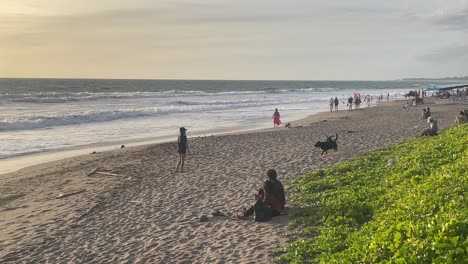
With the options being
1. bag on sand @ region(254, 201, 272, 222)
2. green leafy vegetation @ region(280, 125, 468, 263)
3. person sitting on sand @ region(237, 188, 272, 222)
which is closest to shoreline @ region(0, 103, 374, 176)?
person sitting on sand @ region(237, 188, 272, 222)

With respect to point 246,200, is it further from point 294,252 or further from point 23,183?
point 23,183

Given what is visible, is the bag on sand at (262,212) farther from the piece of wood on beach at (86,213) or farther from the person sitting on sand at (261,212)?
the piece of wood on beach at (86,213)

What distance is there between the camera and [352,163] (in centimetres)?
1388

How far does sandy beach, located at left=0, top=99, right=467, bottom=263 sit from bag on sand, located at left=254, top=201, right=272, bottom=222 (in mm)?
157

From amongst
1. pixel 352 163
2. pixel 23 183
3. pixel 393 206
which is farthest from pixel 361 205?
pixel 23 183

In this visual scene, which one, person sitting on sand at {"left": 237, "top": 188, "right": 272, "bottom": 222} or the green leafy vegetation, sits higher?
the green leafy vegetation

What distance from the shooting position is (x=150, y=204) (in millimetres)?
11930

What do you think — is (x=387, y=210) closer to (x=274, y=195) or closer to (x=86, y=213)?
(x=274, y=195)

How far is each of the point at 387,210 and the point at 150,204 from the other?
251 inches

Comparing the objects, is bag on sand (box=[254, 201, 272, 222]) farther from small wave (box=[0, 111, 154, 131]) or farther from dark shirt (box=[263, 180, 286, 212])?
small wave (box=[0, 111, 154, 131])

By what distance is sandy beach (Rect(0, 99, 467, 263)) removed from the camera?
8.68 m

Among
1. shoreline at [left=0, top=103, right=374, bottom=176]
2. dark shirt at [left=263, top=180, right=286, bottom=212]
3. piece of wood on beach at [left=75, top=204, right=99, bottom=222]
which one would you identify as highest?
dark shirt at [left=263, top=180, right=286, bottom=212]

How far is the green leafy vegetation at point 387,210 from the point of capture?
15.5 feet

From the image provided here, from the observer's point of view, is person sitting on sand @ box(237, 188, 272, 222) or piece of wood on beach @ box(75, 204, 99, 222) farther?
piece of wood on beach @ box(75, 204, 99, 222)
